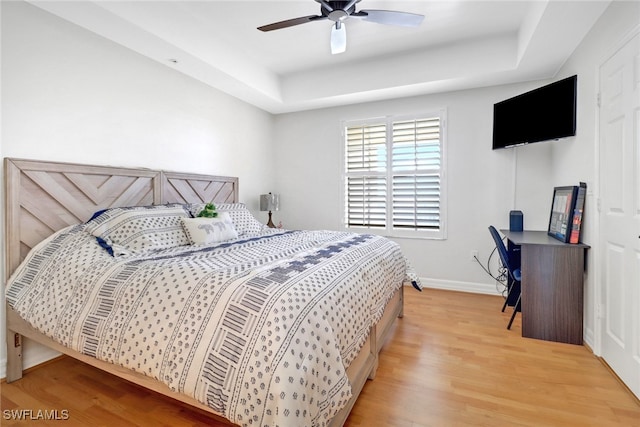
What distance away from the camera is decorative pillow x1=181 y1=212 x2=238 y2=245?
7.80ft

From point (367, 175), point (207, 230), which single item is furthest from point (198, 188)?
point (367, 175)

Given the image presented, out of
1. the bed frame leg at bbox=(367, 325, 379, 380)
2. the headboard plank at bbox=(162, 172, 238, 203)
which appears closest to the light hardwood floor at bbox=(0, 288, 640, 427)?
the bed frame leg at bbox=(367, 325, 379, 380)

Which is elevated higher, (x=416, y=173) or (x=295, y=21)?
(x=295, y=21)

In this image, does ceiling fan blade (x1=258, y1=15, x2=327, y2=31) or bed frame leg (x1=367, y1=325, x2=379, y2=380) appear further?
ceiling fan blade (x1=258, y1=15, x2=327, y2=31)

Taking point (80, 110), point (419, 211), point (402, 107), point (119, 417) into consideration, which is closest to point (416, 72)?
point (402, 107)

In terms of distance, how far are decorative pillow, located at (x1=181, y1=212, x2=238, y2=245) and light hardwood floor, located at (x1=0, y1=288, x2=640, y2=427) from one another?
1.03 m

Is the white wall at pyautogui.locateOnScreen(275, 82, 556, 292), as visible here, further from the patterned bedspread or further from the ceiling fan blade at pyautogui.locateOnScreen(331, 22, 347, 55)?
the patterned bedspread

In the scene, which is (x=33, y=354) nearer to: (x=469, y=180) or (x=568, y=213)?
(x=568, y=213)

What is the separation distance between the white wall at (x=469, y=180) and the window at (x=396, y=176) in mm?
120

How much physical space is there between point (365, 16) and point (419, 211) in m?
2.46

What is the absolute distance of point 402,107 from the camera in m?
4.01

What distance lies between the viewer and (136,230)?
2121 mm

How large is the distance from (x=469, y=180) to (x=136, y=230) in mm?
3541

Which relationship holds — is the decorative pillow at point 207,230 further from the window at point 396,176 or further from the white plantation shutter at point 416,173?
the white plantation shutter at point 416,173
